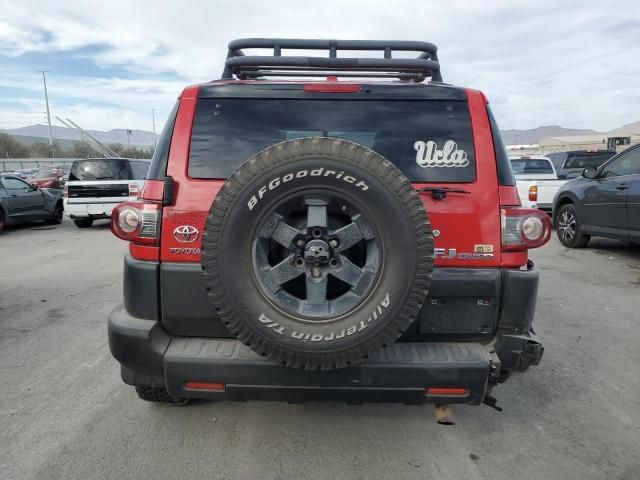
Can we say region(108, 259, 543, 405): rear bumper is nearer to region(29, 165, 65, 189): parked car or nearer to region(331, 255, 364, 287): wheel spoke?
region(331, 255, 364, 287): wheel spoke

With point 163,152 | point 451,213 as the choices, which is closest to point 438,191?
point 451,213

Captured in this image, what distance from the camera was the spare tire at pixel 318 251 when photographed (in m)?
2.04

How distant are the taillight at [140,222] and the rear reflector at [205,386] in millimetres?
732

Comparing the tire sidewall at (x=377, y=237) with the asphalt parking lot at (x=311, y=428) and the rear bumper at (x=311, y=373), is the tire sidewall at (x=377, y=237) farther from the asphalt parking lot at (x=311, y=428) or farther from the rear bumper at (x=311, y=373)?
the asphalt parking lot at (x=311, y=428)

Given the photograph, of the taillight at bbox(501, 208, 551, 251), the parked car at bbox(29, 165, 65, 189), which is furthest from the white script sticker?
the parked car at bbox(29, 165, 65, 189)

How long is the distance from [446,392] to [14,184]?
13241 mm

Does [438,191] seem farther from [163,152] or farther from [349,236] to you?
[163,152]

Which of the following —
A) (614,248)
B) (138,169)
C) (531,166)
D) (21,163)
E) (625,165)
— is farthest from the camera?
(21,163)

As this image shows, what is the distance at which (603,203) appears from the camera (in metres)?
7.77

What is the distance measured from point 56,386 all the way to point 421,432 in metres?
2.60

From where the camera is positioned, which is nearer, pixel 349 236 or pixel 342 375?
pixel 349 236

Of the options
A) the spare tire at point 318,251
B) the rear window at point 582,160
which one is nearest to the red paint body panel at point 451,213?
the spare tire at point 318,251

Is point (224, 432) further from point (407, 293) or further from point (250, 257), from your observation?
point (407, 293)

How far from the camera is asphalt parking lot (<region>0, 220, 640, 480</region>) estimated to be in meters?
2.48
